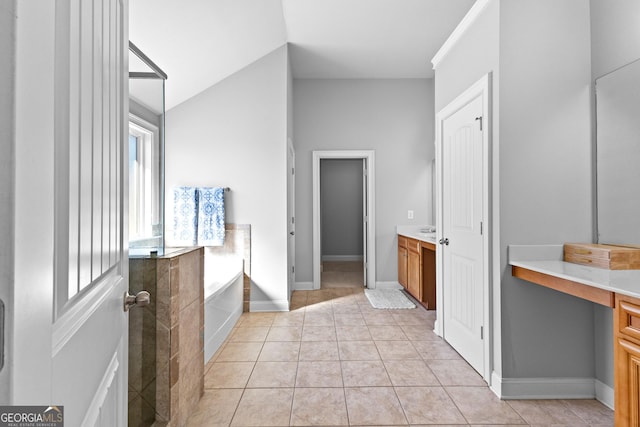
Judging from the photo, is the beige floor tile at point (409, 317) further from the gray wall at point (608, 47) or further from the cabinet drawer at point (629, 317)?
the cabinet drawer at point (629, 317)

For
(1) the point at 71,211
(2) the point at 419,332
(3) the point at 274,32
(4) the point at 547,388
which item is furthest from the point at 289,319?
(1) the point at 71,211

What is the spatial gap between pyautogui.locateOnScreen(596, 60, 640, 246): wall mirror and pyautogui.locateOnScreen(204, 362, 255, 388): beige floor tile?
248 cm

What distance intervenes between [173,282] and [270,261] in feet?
7.12

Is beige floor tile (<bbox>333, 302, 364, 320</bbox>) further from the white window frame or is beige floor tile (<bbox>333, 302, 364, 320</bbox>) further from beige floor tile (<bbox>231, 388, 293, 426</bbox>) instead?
the white window frame

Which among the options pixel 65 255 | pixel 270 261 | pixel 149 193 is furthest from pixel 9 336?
pixel 270 261

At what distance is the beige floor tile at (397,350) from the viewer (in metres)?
2.66

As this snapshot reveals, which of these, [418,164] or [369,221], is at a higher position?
[418,164]

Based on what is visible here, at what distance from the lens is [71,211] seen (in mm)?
567

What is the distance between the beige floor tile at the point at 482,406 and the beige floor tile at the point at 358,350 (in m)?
0.66

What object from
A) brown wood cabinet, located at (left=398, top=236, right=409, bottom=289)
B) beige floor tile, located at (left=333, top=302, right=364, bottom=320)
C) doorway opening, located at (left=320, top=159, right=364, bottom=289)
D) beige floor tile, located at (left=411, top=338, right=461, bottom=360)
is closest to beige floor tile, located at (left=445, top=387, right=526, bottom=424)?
beige floor tile, located at (left=411, top=338, right=461, bottom=360)

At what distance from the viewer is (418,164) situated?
4.93 m

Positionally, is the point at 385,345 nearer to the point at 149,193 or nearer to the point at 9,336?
the point at 149,193

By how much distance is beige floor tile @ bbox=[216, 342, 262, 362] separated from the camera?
266cm

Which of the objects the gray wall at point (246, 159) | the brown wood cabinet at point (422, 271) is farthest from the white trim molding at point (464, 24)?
the brown wood cabinet at point (422, 271)
